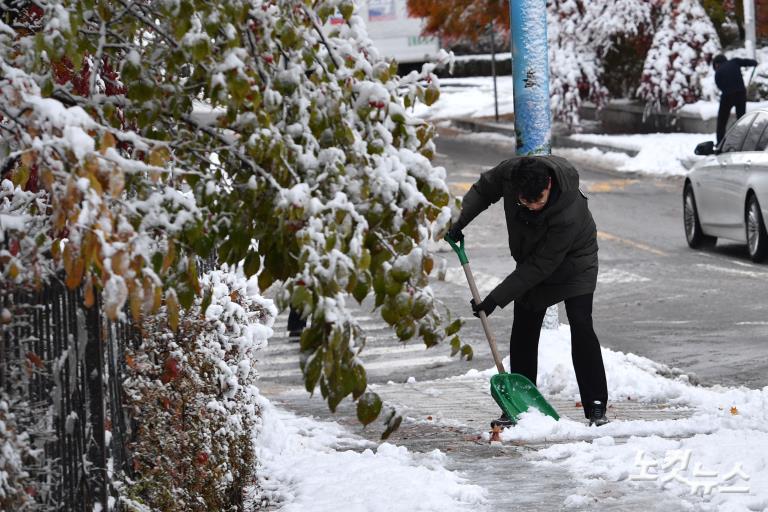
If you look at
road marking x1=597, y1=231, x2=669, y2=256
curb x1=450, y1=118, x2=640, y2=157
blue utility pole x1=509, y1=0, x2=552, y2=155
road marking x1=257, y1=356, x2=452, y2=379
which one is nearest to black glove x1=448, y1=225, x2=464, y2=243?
blue utility pole x1=509, y1=0, x2=552, y2=155

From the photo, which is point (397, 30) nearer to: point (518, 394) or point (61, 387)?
point (518, 394)

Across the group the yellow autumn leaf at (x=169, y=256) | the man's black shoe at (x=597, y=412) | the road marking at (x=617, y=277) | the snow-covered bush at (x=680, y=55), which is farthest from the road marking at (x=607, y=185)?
the yellow autumn leaf at (x=169, y=256)

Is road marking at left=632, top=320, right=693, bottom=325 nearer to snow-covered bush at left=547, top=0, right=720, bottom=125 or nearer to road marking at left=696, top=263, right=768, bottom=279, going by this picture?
road marking at left=696, top=263, right=768, bottom=279

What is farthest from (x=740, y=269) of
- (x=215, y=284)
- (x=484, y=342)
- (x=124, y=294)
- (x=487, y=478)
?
(x=124, y=294)

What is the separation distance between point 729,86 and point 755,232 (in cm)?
990

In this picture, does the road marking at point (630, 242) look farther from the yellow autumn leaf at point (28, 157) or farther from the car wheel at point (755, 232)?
the yellow autumn leaf at point (28, 157)

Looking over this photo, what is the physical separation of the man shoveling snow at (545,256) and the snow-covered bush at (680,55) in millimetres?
20361

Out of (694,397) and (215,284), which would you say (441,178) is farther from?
(694,397)

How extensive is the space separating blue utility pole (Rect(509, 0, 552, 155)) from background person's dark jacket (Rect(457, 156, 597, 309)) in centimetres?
205

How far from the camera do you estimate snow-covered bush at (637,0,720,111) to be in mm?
27891

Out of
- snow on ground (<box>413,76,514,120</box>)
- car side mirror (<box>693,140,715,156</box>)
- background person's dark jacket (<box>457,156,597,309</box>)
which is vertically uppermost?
background person's dark jacket (<box>457,156,597,309</box>)

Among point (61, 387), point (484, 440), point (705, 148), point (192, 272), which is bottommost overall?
point (484, 440)

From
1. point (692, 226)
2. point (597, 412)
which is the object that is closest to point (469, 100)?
point (692, 226)

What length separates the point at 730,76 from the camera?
78.4ft
